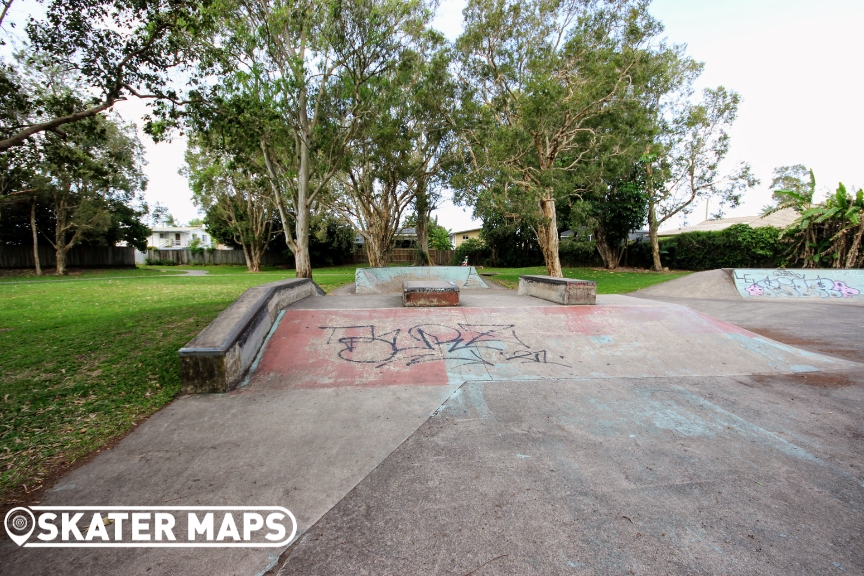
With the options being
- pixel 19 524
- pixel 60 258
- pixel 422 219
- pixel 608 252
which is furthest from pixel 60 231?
pixel 608 252

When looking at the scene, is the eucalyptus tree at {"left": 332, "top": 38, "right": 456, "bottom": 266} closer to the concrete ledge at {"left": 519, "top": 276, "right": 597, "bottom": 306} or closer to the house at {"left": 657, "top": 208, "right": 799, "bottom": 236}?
the concrete ledge at {"left": 519, "top": 276, "right": 597, "bottom": 306}

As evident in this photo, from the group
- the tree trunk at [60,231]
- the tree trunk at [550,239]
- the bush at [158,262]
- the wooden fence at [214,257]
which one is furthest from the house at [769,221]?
the bush at [158,262]

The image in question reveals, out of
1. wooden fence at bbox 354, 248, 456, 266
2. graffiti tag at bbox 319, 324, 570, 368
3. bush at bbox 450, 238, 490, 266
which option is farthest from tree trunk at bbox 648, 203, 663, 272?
graffiti tag at bbox 319, 324, 570, 368

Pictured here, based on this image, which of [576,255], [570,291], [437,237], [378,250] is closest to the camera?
[570,291]

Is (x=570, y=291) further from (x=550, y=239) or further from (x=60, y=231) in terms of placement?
(x=60, y=231)

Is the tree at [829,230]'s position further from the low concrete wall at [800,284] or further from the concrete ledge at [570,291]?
the concrete ledge at [570,291]

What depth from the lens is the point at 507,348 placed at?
17.8 feet

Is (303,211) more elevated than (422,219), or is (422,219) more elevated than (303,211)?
(422,219)

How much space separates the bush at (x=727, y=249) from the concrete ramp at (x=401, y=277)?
15.5m

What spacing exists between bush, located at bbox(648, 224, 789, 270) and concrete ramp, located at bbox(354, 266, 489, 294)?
609 inches

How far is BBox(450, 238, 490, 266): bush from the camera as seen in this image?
33.9 m

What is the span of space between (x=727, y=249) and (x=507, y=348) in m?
21.9

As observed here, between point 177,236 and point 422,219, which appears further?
point 177,236

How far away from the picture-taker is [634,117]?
13.6 m
